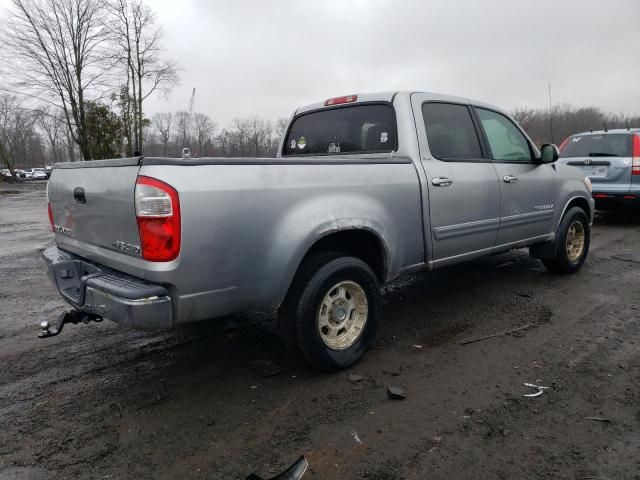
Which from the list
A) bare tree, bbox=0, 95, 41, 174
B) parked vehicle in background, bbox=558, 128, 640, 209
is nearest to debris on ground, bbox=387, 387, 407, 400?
parked vehicle in background, bbox=558, 128, 640, 209

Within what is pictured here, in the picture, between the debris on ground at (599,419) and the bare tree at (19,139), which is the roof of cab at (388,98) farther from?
the bare tree at (19,139)

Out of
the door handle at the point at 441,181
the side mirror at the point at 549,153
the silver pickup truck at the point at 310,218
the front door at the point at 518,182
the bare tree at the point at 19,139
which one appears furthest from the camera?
the bare tree at the point at 19,139

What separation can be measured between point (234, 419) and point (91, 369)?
1360 millimetres

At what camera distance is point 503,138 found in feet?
15.6

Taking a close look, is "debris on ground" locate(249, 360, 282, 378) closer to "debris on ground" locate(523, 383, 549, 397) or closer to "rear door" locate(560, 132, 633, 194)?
"debris on ground" locate(523, 383, 549, 397)

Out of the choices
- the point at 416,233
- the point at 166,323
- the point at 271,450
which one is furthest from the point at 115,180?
the point at 416,233

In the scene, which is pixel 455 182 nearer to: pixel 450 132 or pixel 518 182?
pixel 450 132

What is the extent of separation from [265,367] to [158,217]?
149cm

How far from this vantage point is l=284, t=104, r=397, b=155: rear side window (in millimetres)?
3930

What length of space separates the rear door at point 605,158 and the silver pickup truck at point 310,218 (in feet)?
16.8

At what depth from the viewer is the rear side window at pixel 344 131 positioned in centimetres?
393

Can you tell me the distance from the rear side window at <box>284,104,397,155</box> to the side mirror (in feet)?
6.47

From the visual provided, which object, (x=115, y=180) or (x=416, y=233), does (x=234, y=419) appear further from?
(x=416, y=233)

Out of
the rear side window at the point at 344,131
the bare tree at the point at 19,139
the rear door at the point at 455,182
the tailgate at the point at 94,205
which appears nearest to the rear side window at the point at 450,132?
the rear door at the point at 455,182
